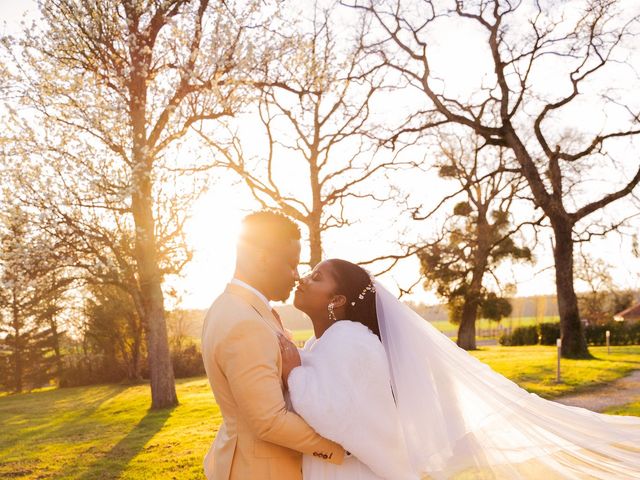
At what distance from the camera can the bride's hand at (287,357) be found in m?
3.41

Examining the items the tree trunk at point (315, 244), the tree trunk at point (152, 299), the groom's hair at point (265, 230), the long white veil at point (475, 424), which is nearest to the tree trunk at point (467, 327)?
the tree trunk at point (315, 244)

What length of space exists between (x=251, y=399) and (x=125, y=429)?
614 inches

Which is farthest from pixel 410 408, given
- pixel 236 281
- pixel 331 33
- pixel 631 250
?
pixel 631 250

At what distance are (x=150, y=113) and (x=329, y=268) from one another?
46.8 feet

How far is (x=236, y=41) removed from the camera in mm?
17188

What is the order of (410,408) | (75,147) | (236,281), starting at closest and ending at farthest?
(236,281) < (410,408) < (75,147)

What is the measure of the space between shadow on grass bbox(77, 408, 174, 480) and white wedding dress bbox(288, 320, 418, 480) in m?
8.93

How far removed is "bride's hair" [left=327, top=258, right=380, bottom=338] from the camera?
13.2ft

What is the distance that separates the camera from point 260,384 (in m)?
3.10

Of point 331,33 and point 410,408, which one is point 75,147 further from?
point 410,408

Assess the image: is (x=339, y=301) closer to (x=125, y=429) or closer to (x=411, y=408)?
(x=411, y=408)

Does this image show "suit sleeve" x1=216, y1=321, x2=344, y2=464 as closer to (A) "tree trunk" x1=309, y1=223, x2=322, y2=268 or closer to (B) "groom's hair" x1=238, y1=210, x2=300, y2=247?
(B) "groom's hair" x1=238, y1=210, x2=300, y2=247

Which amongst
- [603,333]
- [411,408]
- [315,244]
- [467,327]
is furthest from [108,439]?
[603,333]

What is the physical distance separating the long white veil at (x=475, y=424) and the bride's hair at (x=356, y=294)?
0.08m
